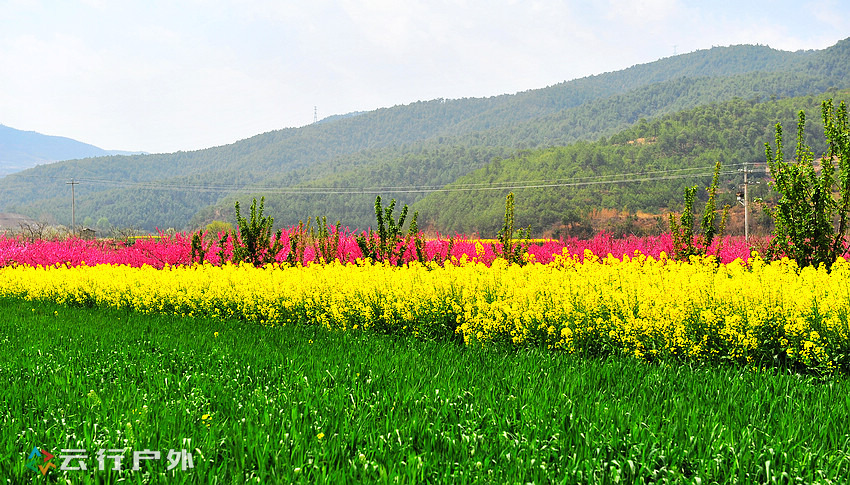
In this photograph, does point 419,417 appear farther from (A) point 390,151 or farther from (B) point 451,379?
(A) point 390,151

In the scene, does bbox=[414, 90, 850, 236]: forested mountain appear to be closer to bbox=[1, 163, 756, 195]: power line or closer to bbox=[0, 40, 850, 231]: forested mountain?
bbox=[1, 163, 756, 195]: power line

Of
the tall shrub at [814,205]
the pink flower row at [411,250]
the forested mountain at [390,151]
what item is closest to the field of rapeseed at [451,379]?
the tall shrub at [814,205]

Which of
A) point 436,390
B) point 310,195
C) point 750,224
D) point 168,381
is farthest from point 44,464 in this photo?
point 310,195

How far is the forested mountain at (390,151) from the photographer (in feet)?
252

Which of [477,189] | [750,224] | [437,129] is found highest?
[437,129]

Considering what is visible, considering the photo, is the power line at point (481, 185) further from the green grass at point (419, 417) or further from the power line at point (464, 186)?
the green grass at point (419, 417)

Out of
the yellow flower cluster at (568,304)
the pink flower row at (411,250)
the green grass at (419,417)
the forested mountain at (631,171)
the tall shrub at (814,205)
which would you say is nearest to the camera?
the green grass at (419,417)

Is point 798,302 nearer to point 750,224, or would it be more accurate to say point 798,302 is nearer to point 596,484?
point 596,484

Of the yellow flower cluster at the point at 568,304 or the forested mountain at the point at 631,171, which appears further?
the forested mountain at the point at 631,171

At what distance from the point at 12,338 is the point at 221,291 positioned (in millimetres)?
2320

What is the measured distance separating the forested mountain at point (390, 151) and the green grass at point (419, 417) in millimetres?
47886

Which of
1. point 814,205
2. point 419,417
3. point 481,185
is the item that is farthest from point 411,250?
point 481,185

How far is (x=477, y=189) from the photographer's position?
59875 mm

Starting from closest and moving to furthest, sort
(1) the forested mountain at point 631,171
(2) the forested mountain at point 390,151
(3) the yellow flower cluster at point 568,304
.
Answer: (3) the yellow flower cluster at point 568,304 → (1) the forested mountain at point 631,171 → (2) the forested mountain at point 390,151
